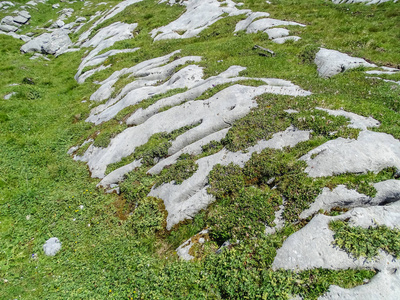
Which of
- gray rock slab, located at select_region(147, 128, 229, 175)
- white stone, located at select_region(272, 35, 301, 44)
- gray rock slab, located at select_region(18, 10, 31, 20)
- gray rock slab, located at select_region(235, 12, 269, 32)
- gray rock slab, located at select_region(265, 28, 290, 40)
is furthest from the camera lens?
gray rock slab, located at select_region(18, 10, 31, 20)

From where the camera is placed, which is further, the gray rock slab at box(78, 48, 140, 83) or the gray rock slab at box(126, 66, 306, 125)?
the gray rock slab at box(78, 48, 140, 83)

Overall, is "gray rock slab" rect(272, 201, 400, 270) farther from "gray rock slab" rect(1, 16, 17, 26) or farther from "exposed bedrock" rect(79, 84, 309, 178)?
"gray rock slab" rect(1, 16, 17, 26)

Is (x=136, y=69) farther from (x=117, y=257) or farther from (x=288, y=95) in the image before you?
(x=117, y=257)

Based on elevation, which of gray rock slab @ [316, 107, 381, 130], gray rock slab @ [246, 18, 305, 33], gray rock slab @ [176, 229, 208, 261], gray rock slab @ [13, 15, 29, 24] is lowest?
gray rock slab @ [176, 229, 208, 261]

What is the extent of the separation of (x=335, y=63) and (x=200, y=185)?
17.2 meters

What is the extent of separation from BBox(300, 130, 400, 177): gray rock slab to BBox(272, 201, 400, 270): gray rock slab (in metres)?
2.15

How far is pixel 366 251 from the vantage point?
767cm

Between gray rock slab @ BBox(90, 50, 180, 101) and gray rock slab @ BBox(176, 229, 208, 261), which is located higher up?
gray rock slab @ BBox(90, 50, 180, 101)

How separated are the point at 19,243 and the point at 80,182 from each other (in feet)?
17.0

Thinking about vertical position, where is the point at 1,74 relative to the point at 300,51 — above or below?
above

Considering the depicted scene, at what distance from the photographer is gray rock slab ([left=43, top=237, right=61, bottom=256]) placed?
1254 cm

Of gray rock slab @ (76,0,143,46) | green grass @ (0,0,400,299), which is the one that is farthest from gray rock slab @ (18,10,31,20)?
green grass @ (0,0,400,299)

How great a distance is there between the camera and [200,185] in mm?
12906

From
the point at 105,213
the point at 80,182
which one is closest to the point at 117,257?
the point at 105,213
